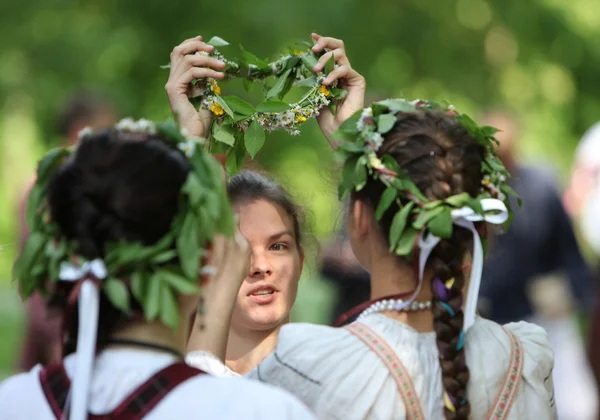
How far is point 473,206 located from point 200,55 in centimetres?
100

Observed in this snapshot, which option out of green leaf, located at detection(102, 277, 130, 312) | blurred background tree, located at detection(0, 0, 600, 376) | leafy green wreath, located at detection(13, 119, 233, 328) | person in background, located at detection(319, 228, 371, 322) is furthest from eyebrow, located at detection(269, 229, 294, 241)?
blurred background tree, located at detection(0, 0, 600, 376)

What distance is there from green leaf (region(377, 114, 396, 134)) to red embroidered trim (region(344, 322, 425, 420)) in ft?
1.66

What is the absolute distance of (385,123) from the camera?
9.60 ft

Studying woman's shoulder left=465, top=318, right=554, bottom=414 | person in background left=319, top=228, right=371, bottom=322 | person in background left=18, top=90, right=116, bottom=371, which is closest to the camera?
woman's shoulder left=465, top=318, right=554, bottom=414

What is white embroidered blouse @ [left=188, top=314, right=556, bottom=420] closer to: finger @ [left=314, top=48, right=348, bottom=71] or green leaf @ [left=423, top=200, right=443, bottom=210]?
green leaf @ [left=423, top=200, right=443, bottom=210]

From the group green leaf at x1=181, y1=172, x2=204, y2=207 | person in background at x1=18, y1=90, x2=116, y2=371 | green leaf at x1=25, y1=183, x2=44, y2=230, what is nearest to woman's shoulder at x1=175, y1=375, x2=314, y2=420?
green leaf at x1=181, y1=172, x2=204, y2=207

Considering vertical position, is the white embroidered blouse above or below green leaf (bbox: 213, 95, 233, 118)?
below

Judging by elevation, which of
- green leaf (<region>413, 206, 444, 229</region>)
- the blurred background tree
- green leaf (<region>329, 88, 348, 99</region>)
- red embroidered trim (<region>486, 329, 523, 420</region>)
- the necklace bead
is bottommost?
red embroidered trim (<region>486, 329, 523, 420</region>)

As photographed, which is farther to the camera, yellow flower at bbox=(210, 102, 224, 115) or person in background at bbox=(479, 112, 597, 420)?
person in background at bbox=(479, 112, 597, 420)

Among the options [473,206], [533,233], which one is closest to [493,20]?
[533,233]

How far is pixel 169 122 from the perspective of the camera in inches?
102

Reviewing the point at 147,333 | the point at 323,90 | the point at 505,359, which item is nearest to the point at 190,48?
the point at 323,90

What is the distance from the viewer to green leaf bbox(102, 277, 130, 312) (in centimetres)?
236

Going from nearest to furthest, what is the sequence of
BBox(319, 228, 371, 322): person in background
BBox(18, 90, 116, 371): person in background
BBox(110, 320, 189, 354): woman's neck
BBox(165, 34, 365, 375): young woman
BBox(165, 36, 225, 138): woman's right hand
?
BBox(110, 320, 189, 354): woman's neck, BBox(165, 36, 225, 138): woman's right hand, BBox(165, 34, 365, 375): young woman, BBox(18, 90, 116, 371): person in background, BBox(319, 228, 371, 322): person in background
